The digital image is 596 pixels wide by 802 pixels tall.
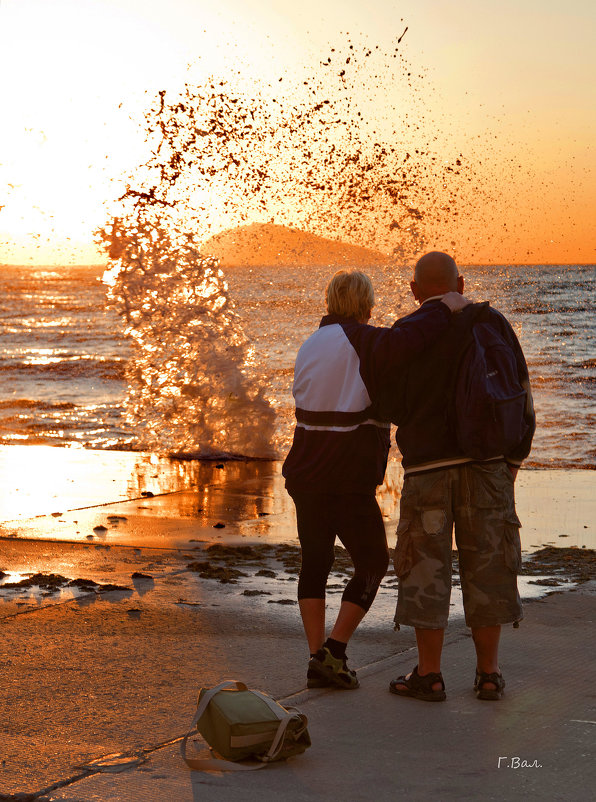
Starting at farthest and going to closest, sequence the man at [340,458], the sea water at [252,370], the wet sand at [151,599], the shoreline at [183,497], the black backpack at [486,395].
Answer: the sea water at [252,370] → the shoreline at [183,497] → the man at [340,458] → the black backpack at [486,395] → the wet sand at [151,599]

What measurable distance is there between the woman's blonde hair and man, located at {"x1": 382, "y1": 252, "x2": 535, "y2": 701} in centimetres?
27

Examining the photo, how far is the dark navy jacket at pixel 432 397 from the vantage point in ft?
13.1

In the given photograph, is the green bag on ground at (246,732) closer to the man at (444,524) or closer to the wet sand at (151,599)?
the wet sand at (151,599)

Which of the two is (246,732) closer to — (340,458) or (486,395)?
(340,458)

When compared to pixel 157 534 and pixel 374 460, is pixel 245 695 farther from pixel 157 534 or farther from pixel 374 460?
pixel 157 534

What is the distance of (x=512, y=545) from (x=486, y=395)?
561mm

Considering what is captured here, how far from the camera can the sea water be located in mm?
13891

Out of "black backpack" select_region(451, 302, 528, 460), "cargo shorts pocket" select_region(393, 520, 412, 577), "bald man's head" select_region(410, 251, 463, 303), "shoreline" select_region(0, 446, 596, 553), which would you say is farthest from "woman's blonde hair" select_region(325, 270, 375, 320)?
"shoreline" select_region(0, 446, 596, 553)

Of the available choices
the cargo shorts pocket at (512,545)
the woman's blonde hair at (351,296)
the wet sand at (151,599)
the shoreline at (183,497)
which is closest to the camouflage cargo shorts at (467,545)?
the cargo shorts pocket at (512,545)

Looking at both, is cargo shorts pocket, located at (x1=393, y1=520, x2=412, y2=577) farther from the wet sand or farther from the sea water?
the sea water

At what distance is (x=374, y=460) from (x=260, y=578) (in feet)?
6.82

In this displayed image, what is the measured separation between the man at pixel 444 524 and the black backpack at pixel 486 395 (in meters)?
0.03

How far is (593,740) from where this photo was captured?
3543 mm

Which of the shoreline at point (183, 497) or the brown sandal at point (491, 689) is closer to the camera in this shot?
the brown sandal at point (491, 689)
